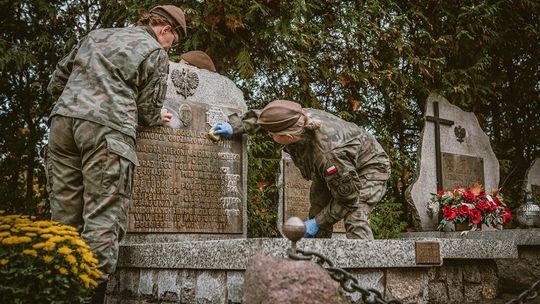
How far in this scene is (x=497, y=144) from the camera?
421 inches

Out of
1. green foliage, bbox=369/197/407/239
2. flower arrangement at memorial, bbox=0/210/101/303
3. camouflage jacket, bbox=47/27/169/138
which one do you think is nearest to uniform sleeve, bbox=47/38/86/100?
camouflage jacket, bbox=47/27/169/138

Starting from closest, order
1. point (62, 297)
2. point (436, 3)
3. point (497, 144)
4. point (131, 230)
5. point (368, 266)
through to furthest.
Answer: point (62, 297) < point (368, 266) < point (131, 230) < point (436, 3) < point (497, 144)

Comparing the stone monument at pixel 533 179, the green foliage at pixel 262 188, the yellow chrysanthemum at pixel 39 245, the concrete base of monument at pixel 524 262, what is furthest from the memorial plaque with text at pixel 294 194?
the yellow chrysanthemum at pixel 39 245

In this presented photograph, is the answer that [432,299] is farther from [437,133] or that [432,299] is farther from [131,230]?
[437,133]

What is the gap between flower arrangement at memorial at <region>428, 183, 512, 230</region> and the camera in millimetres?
6953

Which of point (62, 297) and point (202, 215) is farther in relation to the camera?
point (202, 215)

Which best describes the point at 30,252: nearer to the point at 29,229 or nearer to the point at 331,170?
the point at 29,229

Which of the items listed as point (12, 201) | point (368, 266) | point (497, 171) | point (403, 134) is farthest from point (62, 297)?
point (403, 134)

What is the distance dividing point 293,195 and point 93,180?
3.57 metres

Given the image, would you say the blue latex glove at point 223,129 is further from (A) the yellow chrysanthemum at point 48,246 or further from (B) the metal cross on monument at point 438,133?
(B) the metal cross on monument at point 438,133

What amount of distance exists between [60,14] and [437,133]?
544 centimetres

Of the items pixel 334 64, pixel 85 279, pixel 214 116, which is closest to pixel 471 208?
pixel 334 64

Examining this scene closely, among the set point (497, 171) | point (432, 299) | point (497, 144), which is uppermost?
point (497, 144)

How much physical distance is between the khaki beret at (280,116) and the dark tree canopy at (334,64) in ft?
9.90
